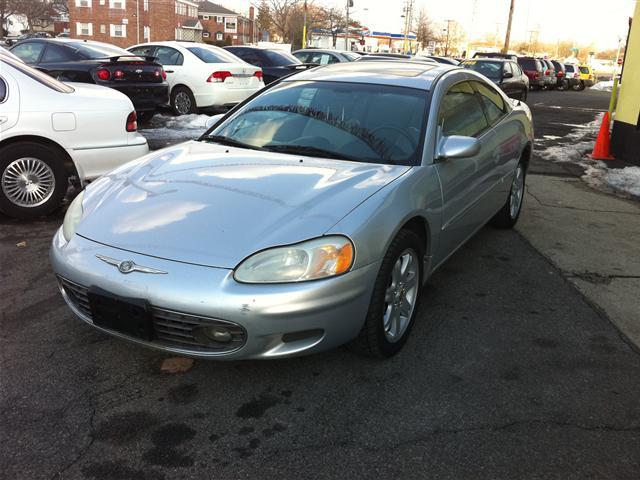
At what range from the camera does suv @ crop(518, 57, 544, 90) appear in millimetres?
34312

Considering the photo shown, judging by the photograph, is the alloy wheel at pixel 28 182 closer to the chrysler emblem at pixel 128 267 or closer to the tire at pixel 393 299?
the chrysler emblem at pixel 128 267

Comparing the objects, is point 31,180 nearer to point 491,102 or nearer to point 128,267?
point 128,267

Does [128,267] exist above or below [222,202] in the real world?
below

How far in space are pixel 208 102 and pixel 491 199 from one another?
842cm

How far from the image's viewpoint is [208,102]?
1195 cm

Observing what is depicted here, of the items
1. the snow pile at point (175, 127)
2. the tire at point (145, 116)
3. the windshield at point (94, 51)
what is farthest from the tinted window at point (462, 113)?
the windshield at point (94, 51)

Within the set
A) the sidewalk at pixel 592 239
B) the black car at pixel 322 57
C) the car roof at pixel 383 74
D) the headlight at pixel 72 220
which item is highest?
the black car at pixel 322 57

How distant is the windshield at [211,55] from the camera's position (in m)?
12.1

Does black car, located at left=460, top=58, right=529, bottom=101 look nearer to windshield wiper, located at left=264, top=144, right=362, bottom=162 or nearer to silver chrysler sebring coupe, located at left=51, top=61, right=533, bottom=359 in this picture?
silver chrysler sebring coupe, located at left=51, top=61, right=533, bottom=359

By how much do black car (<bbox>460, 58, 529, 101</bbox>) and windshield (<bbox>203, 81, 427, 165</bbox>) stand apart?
53.9ft

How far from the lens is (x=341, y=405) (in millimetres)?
2811

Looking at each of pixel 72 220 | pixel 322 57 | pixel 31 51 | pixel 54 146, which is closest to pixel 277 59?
pixel 322 57

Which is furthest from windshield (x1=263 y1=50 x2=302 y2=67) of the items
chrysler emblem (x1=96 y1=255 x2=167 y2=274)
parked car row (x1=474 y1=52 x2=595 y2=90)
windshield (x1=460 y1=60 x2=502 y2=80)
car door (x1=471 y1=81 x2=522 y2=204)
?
parked car row (x1=474 y1=52 x2=595 y2=90)

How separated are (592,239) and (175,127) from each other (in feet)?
26.1
